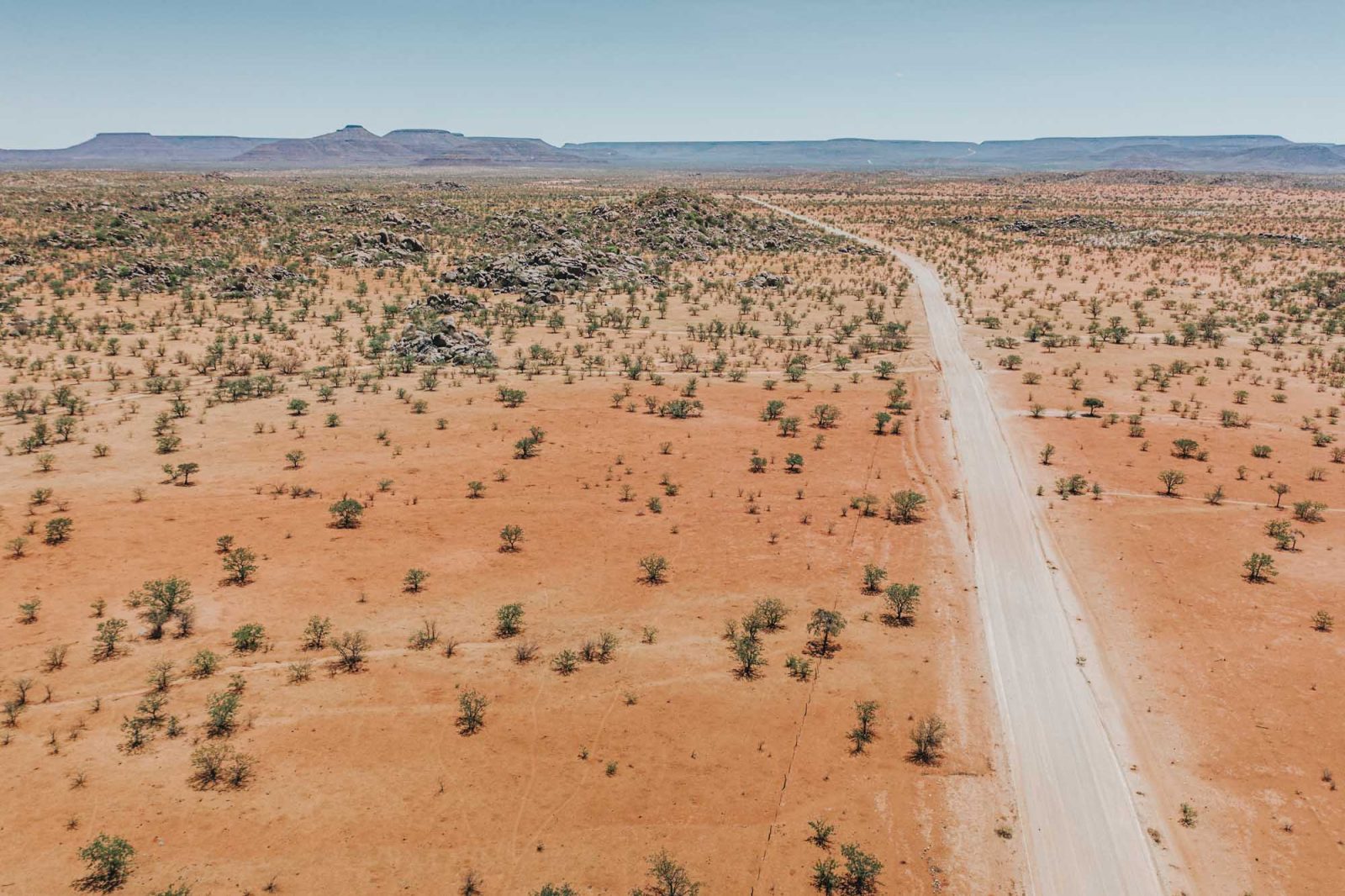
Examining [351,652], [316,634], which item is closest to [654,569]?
[351,652]

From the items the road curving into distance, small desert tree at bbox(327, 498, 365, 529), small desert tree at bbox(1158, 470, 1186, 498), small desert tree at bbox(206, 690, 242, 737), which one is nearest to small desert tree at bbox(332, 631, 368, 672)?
small desert tree at bbox(206, 690, 242, 737)

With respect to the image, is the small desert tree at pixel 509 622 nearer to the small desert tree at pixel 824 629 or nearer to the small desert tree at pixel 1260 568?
the small desert tree at pixel 824 629

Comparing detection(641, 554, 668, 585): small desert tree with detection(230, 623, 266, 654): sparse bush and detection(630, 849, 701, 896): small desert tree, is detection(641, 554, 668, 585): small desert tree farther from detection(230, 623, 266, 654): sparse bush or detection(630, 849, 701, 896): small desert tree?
detection(230, 623, 266, 654): sparse bush

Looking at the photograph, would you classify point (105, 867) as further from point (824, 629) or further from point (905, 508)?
point (905, 508)

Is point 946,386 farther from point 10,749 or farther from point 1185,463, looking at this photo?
point 10,749

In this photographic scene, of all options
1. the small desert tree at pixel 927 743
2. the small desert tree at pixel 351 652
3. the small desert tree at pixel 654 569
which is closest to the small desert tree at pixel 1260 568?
the small desert tree at pixel 927 743

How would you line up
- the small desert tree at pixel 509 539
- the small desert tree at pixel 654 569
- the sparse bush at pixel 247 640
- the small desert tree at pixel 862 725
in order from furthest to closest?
1. the small desert tree at pixel 509 539
2. the small desert tree at pixel 654 569
3. the sparse bush at pixel 247 640
4. the small desert tree at pixel 862 725

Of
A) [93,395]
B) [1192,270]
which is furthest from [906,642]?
[1192,270]

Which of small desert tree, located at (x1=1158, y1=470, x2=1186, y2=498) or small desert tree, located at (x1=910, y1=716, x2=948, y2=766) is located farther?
small desert tree, located at (x1=1158, y1=470, x2=1186, y2=498)
